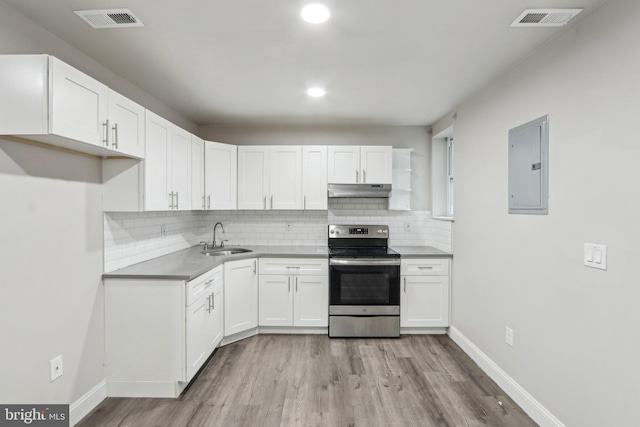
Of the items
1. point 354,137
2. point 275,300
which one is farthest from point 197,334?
point 354,137

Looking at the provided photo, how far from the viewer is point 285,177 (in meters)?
4.09

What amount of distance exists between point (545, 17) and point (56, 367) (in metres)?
3.57

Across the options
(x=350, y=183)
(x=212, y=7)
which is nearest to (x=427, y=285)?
(x=350, y=183)

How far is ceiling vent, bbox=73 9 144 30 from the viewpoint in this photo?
183 cm

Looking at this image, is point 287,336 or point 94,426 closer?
point 94,426

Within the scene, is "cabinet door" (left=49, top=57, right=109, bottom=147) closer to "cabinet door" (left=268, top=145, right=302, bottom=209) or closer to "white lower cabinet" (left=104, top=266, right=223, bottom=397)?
"white lower cabinet" (left=104, top=266, right=223, bottom=397)

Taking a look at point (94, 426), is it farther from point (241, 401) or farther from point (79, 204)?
point (79, 204)

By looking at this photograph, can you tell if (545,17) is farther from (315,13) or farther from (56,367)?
(56,367)

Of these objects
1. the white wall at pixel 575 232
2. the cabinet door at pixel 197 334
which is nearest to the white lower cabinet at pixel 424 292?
the white wall at pixel 575 232

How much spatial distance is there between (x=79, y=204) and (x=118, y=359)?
1181 millimetres

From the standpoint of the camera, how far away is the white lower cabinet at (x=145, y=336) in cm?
247

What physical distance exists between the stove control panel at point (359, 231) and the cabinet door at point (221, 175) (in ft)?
4.30

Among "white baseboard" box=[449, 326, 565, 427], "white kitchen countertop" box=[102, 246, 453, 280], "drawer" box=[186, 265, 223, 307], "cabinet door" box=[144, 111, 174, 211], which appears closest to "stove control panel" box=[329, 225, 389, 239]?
"white kitchen countertop" box=[102, 246, 453, 280]

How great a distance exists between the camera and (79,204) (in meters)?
2.26
